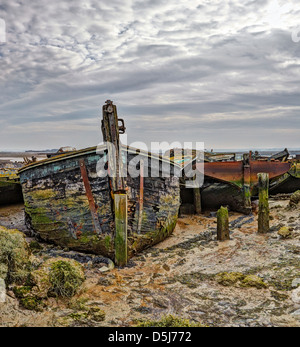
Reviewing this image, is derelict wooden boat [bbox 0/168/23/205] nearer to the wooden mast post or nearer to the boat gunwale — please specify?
the boat gunwale

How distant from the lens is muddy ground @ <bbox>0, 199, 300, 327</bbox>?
4500 mm

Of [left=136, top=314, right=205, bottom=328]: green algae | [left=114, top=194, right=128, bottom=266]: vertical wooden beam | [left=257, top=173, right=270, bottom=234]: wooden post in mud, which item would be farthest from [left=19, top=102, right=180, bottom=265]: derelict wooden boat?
[left=257, top=173, right=270, bottom=234]: wooden post in mud

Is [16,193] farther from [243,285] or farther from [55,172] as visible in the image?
[243,285]

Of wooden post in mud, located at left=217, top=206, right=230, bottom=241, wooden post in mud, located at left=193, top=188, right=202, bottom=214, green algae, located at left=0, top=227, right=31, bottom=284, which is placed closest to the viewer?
green algae, located at left=0, top=227, right=31, bottom=284

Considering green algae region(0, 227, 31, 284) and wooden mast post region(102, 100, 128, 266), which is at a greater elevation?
wooden mast post region(102, 100, 128, 266)

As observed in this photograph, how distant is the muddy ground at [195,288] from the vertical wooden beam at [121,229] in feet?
0.98

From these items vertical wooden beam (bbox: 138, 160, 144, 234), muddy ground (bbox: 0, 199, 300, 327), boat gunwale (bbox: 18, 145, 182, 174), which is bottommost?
muddy ground (bbox: 0, 199, 300, 327)

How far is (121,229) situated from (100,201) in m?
0.85

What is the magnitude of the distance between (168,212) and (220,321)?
170 inches

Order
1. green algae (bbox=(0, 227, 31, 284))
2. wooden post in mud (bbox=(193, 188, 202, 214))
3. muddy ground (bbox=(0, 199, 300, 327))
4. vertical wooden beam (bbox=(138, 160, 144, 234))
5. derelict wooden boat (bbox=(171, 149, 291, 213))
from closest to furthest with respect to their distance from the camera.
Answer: muddy ground (bbox=(0, 199, 300, 327)) → green algae (bbox=(0, 227, 31, 284)) → vertical wooden beam (bbox=(138, 160, 144, 234)) → derelict wooden boat (bbox=(171, 149, 291, 213)) → wooden post in mud (bbox=(193, 188, 202, 214))

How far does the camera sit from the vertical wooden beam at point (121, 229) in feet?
22.3

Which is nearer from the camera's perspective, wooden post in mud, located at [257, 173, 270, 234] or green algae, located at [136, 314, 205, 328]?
green algae, located at [136, 314, 205, 328]

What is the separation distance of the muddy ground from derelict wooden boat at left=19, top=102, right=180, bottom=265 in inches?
18.2

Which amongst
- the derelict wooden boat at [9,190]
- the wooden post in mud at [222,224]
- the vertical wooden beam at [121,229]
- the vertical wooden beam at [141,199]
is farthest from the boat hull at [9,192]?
the wooden post in mud at [222,224]
